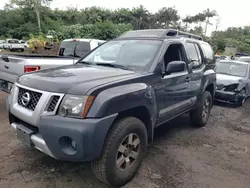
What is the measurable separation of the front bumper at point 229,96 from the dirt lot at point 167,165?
265 centimetres

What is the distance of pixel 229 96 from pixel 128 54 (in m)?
4.91

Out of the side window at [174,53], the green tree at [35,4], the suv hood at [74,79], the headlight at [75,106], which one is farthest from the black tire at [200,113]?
the green tree at [35,4]

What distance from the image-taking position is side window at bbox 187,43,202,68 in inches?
176

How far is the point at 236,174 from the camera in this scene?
339 cm

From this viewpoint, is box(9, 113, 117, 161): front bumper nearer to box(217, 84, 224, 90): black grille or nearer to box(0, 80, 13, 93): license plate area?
box(0, 80, 13, 93): license plate area

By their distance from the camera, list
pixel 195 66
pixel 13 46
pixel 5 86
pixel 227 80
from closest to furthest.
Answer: pixel 195 66
pixel 5 86
pixel 227 80
pixel 13 46

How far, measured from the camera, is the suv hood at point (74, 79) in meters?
2.47

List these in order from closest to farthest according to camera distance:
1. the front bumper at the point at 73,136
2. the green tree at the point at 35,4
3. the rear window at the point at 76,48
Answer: the front bumper at the point at 73,136
the rear window at the point at 76,48
the green tree at the point at 35,4

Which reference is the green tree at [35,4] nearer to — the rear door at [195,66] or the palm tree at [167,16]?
the palm tree at [167,16]

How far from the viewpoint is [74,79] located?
2676 millimetres

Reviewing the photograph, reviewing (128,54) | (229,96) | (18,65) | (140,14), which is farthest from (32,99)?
(140,14)

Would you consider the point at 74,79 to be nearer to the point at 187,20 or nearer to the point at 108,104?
the point at 108,104

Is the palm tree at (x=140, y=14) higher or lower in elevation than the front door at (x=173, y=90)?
higher

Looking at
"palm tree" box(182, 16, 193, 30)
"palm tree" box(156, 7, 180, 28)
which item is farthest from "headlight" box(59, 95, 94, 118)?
"palm tree" box(182, 16, 193, 30)
